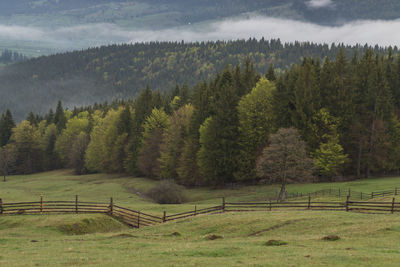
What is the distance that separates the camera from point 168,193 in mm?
73688

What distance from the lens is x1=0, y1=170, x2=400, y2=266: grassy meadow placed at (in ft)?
74.6

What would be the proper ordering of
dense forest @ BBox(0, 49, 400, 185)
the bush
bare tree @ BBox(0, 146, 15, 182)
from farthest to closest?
bare tree @ BBox(0, 146, 15, 182), dense forest @ BBox(0, 49, 400, 185), the bush

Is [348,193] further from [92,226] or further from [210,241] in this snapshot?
[210,241]

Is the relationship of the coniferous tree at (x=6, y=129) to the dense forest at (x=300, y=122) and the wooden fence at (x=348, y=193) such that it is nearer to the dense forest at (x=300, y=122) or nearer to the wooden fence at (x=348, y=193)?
the dense forest at (x=300, y=122)

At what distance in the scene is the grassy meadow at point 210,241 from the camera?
22.8m

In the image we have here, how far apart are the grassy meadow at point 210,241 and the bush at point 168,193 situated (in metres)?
18.7

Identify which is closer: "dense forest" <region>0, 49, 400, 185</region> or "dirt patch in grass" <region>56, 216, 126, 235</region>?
"dirt patch in grass" <region>56, 216, 126, 235</region>

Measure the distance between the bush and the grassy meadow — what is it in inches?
737

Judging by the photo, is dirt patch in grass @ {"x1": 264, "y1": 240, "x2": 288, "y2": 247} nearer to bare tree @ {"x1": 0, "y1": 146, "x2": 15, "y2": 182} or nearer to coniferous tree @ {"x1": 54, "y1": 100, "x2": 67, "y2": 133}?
bare tree @ {"x1": 0, "y1": 146, "x2": 15, "y2": 182}

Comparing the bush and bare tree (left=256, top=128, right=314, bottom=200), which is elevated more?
bare tree (left=256, top=128, right=314, bottom=200)

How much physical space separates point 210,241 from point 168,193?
43377 mm

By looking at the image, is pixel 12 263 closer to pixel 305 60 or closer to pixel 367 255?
pixel 367 255

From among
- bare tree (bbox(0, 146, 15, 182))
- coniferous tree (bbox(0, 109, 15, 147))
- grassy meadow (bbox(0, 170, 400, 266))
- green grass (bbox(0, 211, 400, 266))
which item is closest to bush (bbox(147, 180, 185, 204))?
grassy meadow (bbox(0, 170, 400, 266))

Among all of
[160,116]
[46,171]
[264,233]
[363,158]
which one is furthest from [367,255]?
[46,171]
